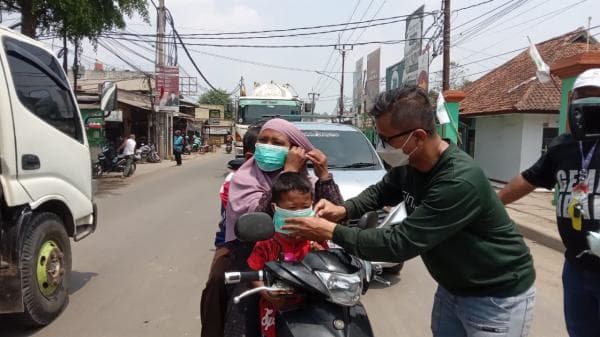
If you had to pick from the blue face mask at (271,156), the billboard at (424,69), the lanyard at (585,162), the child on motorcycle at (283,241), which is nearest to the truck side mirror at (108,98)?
the blue face mask at (271,156)

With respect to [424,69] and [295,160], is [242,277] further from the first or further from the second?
[424,69]

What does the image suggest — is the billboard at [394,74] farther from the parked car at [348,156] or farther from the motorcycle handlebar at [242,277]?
the motorcycle handlebar at [242,277]

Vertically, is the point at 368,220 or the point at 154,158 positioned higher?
the point at 368,220

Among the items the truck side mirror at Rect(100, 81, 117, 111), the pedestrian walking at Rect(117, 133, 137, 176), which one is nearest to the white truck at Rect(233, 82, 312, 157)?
the pedestrian walking at Rect(117, 133, 137, 176)

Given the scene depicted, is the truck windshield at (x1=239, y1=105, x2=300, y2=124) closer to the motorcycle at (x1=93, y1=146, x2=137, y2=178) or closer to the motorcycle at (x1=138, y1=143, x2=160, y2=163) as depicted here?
the motorcycle at (x1=93, y1=146, x2=137, y2=178)

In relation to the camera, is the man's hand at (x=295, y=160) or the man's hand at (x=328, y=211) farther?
the man's hand at (x=295, y=160)

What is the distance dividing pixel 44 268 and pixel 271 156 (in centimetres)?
248

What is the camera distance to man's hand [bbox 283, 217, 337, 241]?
1897 mm

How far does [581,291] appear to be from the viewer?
2.39 metres

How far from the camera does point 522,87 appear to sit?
16422mm

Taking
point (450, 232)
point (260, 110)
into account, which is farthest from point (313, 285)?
point (260, 110)

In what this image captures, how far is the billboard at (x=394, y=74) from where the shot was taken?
22.1 meters

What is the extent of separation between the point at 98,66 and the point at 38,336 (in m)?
52.4

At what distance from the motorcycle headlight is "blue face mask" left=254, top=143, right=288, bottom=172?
2.63 feet
